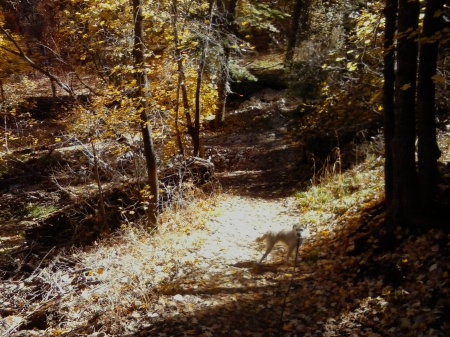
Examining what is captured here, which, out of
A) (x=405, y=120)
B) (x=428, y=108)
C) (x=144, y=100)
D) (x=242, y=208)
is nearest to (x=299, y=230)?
(x=405, y=120)

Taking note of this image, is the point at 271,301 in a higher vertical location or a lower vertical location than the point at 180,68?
lower

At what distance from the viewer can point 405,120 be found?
621 cm

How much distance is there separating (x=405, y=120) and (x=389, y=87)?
837 millimetres

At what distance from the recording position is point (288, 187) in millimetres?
12969

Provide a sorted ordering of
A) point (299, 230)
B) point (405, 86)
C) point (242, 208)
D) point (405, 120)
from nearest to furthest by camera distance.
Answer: point (405, 86)
point (405, 120)
point (299, 230)
point (242, 208)

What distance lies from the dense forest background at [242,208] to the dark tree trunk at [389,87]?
0.02 meters

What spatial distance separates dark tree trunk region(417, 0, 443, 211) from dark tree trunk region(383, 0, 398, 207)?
0.71 meters

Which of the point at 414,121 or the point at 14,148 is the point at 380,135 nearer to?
the point at 414,121

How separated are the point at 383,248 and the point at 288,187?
6.47 metres

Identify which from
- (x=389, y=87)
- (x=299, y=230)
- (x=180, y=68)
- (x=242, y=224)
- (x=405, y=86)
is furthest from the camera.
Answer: (x=180, y=68)

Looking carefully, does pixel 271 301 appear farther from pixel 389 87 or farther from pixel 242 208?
pixel 242 208

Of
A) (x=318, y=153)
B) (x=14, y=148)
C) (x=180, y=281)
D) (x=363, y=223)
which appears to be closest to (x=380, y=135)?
(x=318, y=153)

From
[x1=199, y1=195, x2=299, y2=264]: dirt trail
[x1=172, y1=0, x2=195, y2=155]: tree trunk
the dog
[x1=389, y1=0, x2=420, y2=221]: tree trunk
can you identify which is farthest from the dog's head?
[x1=172, y1=0, x2=195, y2=155]: tree trunk

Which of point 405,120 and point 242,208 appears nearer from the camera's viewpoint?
point 405,120
